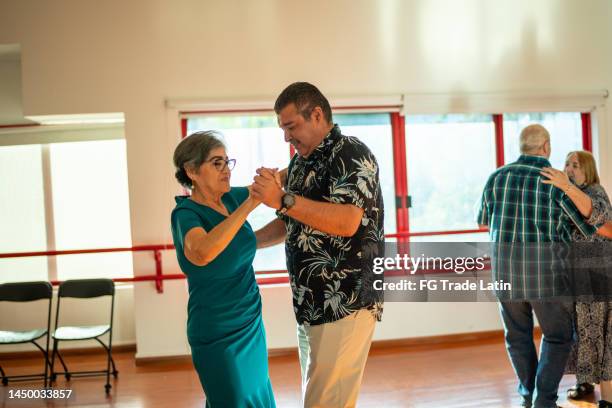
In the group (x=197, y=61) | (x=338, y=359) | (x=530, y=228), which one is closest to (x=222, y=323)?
(x=338, y=359)

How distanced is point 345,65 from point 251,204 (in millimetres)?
3489

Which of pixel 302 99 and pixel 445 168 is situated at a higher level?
pixel 302 99

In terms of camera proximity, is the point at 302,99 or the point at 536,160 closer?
the point at 302,99

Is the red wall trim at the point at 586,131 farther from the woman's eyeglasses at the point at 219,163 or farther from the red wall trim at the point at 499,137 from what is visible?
the woman's eyeglasses at the point at 219,163

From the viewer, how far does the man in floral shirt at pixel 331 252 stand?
180 centimetres

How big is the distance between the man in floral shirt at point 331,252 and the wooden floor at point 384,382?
1.99 meters

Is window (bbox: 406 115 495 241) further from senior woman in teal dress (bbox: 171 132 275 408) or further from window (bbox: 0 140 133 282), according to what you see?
senior woman in teal dress (bbox: 171 132 275 408)

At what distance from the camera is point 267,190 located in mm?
1741

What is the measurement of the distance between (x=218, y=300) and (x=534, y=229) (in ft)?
6.14

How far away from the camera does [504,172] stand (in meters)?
3.21

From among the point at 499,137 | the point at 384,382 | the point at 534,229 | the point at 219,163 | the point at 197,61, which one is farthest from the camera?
the point at 499,137

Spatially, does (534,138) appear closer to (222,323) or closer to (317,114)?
(317,114)

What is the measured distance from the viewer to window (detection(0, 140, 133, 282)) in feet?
18.0

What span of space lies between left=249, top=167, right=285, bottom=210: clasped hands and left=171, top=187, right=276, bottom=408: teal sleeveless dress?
0.91 ft
